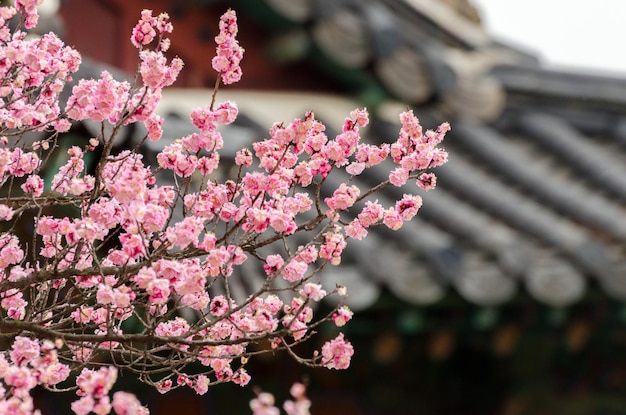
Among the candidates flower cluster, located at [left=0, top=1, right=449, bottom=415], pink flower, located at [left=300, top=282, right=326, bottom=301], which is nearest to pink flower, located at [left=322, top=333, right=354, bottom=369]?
Result: flower cluster, located at [left=0, top=1, right=449, bottom=415]

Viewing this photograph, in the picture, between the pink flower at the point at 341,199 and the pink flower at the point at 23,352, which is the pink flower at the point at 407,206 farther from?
the pink flower at the point at 23,352

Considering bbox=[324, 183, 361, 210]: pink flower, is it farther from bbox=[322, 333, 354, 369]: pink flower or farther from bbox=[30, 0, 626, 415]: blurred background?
bbox=[30, 0, 626, 415]: blurred background

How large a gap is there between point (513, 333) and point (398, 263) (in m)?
0.77

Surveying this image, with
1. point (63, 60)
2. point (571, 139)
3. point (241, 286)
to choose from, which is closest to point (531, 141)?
point (571, 139)

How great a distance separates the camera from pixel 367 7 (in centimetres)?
709

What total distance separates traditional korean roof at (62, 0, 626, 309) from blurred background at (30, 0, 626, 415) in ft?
0.04

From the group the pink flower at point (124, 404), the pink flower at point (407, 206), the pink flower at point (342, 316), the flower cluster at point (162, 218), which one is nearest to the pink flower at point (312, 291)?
the flower cluster at point (162, 218)

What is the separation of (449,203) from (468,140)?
3.68 feet

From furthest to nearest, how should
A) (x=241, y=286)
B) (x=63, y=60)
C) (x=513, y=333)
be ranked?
(x=513, y=333)
(x=241, y=286)
(x=63, y=60)

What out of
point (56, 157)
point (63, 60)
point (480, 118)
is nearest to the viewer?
point (63, 60)

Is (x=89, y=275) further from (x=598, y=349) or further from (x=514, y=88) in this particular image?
(x=514, y=88)

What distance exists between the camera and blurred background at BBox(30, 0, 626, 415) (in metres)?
5.51

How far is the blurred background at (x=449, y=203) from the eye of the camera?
5.51 m

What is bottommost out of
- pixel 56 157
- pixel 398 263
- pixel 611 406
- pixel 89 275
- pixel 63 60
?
pixel 611 406
